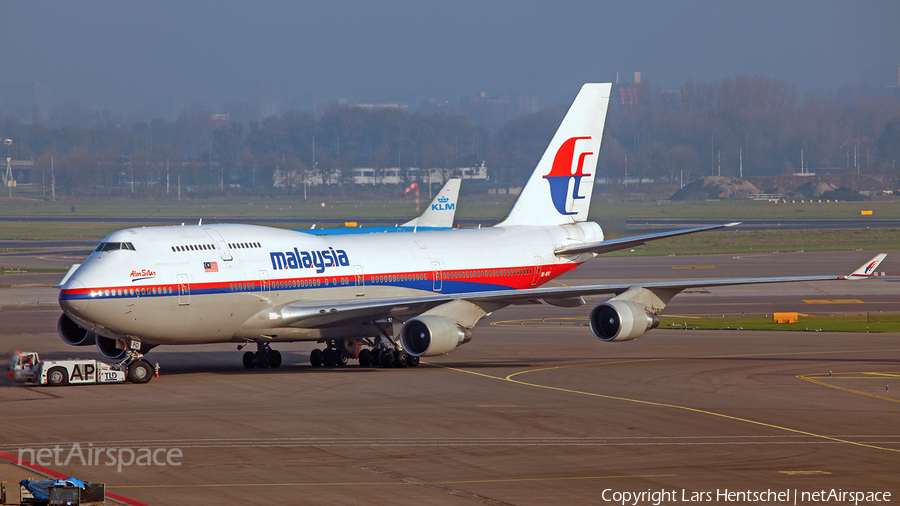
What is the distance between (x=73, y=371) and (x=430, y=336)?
39.6 ft

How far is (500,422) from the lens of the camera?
2741 centimetres

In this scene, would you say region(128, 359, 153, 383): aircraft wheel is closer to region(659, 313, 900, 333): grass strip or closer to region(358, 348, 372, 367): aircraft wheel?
region(358, 348, 372, 367): aircraft wheel

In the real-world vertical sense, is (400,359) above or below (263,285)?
below

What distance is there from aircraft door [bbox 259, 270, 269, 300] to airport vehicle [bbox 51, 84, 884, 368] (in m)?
0.05

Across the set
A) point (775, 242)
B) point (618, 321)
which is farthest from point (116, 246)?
point (775, 242)

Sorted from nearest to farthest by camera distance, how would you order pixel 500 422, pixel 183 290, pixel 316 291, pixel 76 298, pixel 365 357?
1. pixel 500 422
2. pixel 76 298
3. pixel 183 290
4. pixel 316 291
5. pixel 365 357

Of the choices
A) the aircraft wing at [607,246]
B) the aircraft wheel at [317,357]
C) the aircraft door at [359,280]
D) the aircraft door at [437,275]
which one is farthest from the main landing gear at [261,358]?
the aircraft wing at [607,246]

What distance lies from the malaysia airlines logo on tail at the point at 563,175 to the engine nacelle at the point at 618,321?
11.2 metres

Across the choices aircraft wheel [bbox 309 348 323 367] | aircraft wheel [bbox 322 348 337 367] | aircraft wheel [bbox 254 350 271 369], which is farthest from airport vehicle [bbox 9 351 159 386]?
aircraft wheel [bbox 322 348 337 367]

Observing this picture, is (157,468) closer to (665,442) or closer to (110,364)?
(665,442)

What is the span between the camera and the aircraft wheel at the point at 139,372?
34844 mm

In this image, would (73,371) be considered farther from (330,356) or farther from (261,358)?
(330,356)

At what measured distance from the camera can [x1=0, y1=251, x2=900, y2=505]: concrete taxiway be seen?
20703mm

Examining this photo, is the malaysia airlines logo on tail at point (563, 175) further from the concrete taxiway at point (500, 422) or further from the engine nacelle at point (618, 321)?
the engine nacelle at point (618, 321)
